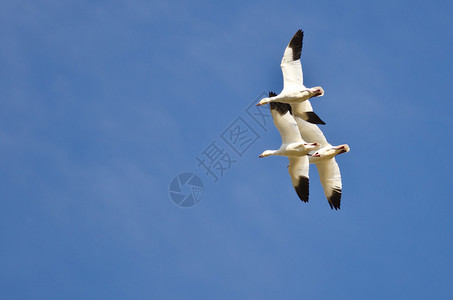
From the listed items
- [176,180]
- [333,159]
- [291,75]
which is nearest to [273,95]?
[291,75]

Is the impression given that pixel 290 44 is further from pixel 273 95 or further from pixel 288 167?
pixel 288 167

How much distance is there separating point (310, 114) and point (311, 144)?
1508 mm

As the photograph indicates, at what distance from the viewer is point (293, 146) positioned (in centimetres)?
2686

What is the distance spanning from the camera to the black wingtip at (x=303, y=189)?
90.9ft

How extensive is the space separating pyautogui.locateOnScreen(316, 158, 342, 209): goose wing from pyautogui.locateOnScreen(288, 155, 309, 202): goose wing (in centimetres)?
82

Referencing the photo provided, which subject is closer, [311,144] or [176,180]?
[311,144]

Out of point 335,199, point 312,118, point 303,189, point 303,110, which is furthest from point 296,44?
point 335,199

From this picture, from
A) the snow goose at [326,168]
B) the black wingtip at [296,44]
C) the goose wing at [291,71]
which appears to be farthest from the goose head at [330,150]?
the black wingtip at [296,44]

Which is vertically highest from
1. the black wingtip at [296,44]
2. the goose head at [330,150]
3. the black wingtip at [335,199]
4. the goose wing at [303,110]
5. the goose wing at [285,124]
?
the black wingtip at [296,44]

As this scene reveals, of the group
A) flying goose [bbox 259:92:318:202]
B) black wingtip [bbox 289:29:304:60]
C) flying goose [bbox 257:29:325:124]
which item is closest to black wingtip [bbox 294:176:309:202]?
flying goose [bbox 259:92:318:202]

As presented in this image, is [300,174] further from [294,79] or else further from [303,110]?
[294,79]

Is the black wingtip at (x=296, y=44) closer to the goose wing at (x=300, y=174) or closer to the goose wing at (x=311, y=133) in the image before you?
the goose wing at (x=311, y=133)

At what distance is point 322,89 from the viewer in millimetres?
26578

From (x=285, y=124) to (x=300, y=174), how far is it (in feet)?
5.67
